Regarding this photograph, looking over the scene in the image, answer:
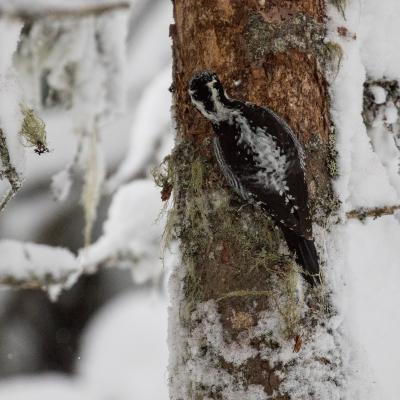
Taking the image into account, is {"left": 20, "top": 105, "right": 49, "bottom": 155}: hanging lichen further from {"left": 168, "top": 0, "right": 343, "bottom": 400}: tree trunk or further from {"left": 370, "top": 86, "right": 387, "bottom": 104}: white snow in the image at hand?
{"left": 370, "top": 86, "right": 387, "bottom": 104}: white snow

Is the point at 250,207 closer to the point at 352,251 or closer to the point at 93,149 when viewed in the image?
the point at 352,251

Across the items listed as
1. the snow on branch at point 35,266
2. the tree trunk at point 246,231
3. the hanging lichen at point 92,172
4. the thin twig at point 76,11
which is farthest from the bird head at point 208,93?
the snow on branch at point 35,266

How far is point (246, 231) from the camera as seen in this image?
1.81 meters

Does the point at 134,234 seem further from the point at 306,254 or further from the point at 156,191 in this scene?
the point at 306,254

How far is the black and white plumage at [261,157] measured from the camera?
179 cm

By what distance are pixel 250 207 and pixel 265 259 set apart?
0.16 metres

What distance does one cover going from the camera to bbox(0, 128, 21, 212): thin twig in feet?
6.40

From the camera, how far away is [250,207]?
1836 millimetres

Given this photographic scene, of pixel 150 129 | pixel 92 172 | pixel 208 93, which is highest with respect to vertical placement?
pixel 150 129

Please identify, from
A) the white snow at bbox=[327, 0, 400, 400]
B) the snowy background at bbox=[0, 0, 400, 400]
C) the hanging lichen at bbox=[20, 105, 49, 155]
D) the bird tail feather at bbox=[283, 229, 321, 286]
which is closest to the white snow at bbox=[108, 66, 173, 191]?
the snowy background at bbox=[0, 0, 400, 400]

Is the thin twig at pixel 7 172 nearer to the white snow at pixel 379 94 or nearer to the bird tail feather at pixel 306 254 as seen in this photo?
the bird tail feather at pixel 306 254

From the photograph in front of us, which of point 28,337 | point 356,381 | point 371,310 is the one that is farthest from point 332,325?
point 28,337

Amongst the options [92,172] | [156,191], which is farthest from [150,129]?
[92,172]

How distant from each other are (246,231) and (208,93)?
0.39m
